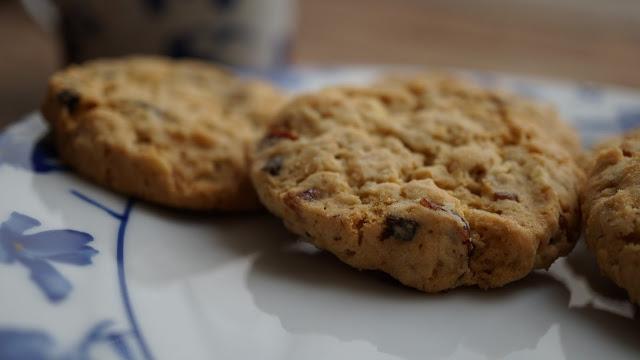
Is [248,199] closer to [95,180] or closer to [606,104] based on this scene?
[95,180]

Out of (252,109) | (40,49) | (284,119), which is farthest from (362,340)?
(40,49)

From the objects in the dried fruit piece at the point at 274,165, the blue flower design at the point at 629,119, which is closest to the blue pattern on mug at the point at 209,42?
the dried fruit piece at the point at 274,165

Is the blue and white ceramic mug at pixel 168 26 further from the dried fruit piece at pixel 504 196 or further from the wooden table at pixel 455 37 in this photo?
the dried fruit piece at pixel 504 196

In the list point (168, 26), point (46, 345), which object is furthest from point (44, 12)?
point (46, 345)

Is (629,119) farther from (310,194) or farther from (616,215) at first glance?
(310,194)

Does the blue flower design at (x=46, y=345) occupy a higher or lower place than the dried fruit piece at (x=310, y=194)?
lower

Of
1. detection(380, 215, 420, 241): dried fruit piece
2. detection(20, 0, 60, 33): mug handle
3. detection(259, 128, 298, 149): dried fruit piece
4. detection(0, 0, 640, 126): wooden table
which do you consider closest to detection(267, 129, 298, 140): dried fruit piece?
detection(259, 128, 298, 149): dried fruit piece
